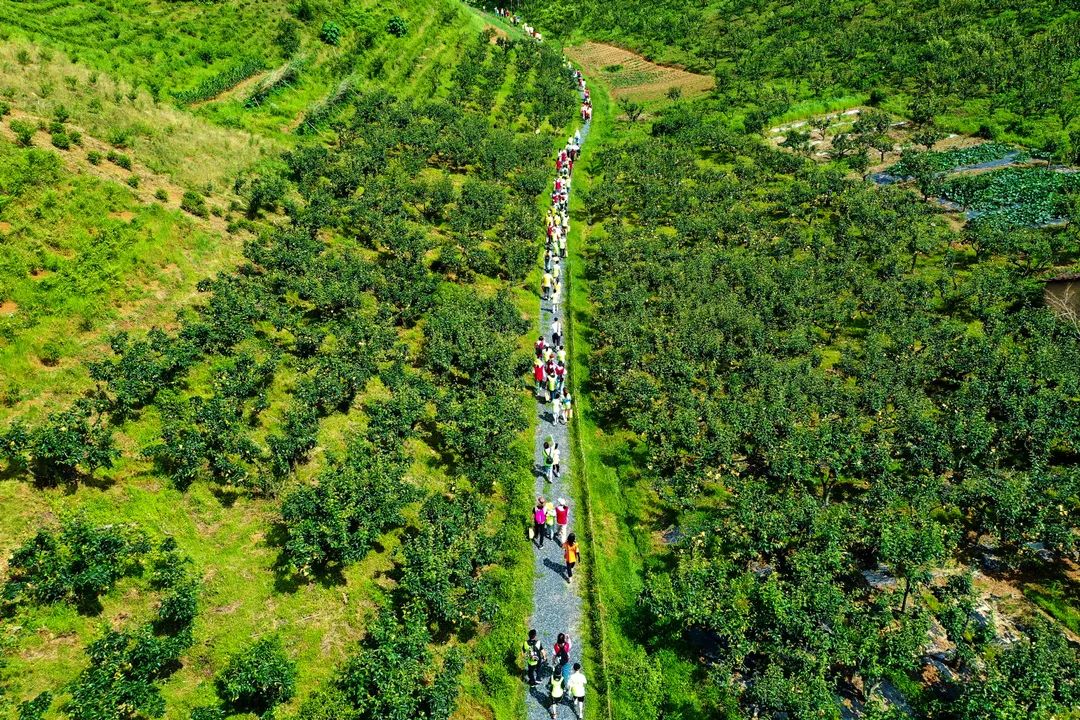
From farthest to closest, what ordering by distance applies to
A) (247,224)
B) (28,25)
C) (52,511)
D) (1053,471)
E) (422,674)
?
1. (28,25)
2. (247,224)
3. (1053,471)
4. (52,511)
5. (422,674)

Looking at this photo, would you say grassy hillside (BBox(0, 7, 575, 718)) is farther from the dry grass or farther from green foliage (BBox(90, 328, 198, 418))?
the dry grass

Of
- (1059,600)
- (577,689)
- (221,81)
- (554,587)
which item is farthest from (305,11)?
(1059,600)

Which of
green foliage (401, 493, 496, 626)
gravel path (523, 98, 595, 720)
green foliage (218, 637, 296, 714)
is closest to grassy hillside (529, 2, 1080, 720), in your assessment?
gravel path (523, 98, 595, 720)

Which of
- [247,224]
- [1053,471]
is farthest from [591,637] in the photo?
[247,224]

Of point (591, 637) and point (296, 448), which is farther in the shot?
point (296, 448)

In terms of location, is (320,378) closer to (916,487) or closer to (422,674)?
(422,674)

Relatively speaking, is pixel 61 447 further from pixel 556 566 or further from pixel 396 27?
pixel 396 27

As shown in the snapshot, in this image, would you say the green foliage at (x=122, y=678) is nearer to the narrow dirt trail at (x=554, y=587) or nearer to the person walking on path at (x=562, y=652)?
the narrow dirt trail at (x=554, y=587)
